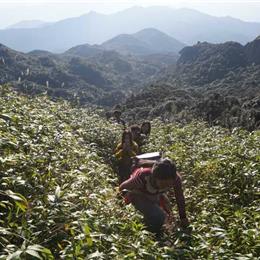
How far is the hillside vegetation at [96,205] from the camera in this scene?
4086 mm

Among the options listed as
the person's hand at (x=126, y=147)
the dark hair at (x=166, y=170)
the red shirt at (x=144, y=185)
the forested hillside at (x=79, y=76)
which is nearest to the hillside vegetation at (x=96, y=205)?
the red shirt at (x=144, y=185)

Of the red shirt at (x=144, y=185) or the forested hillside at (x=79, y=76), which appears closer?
the red shirt at (x=144, y=185)

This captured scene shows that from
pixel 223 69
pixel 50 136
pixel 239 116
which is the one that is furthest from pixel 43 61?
pixel 50 136

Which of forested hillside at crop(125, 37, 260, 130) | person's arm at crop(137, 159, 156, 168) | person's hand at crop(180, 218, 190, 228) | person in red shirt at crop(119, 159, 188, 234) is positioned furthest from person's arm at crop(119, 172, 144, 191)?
forested hillside at crop(125, 37, 260, 130)

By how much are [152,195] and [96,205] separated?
1.44 meters

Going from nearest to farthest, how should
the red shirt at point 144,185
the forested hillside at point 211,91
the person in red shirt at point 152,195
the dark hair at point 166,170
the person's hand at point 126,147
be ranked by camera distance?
the dark hair at point 166,170, the person in red shirt at point 152,195, the red shirt at point 144,185, the person's hand at point 126,147, the forested hillside at point 211,91

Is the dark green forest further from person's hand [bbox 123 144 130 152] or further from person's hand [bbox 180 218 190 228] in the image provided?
person's hand [bbox 123 144 130 152]

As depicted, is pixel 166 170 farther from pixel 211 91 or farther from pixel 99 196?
pixel 211 91

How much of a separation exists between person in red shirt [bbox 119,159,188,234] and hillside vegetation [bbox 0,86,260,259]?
24 cm

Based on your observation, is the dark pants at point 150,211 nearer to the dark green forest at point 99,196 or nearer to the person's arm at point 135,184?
the person's arm at point 135,184

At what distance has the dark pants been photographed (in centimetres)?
649

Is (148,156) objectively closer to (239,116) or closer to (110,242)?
(110,242)

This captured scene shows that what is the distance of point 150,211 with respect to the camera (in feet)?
21.8

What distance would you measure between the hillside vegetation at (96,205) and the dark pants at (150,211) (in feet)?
0.86
